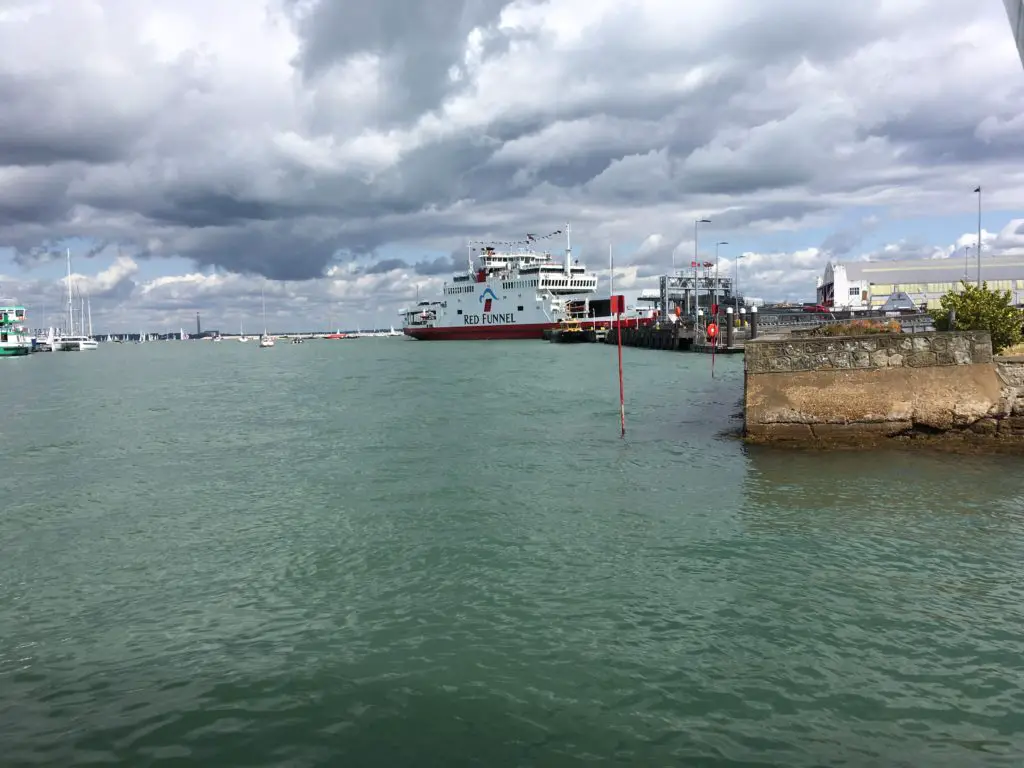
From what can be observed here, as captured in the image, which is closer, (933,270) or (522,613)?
(522,613)

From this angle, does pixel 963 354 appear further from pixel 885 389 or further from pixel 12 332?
pixel 12 332

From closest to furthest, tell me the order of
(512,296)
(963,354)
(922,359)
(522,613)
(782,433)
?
(522,613) → (963,354) → (922,359) → (782,433) → (512,296)

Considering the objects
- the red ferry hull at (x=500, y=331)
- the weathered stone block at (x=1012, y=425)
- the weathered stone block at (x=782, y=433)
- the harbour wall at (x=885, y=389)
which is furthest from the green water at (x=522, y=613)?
the red ferry hull at (x=500, y=331)

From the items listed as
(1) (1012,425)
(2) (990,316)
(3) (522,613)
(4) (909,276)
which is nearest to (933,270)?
(4) (909,276)

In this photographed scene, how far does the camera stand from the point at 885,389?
559 inches

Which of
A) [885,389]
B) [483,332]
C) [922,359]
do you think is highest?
[483,332]

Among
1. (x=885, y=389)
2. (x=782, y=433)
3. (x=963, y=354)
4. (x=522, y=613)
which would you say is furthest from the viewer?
(x=782, y=433)

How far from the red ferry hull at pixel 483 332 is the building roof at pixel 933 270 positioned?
5643 cm

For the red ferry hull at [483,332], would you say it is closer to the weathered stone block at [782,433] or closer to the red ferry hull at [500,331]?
the red ferry hull at [500,331]

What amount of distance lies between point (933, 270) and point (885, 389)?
123049 millimetres

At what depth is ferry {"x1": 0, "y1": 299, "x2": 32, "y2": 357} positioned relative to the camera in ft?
379

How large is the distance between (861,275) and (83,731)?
5197 inches

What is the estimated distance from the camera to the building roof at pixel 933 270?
4434 inches

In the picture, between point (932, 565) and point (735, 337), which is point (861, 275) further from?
point (932, 565)
